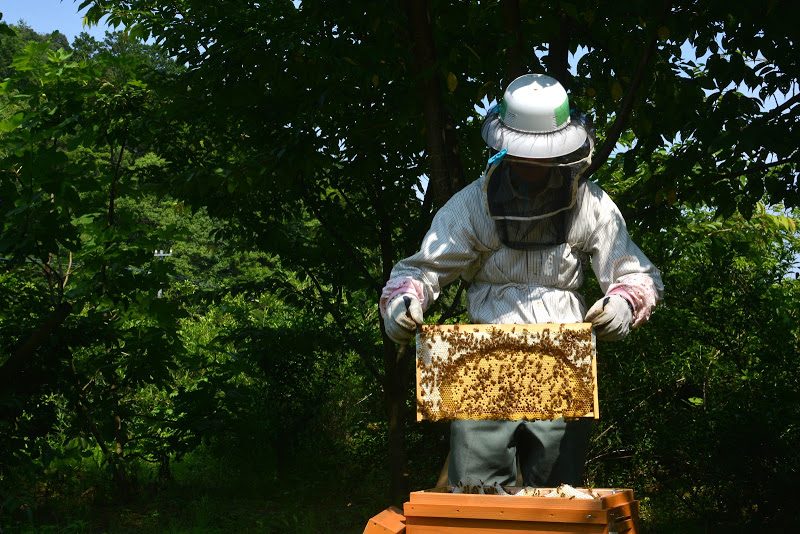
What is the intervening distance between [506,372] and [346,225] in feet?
9.92

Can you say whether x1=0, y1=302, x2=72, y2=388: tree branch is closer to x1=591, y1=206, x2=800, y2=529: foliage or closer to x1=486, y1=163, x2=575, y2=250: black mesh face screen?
x1=486, y1=163, x2=575, y2=250: black mesh face screen

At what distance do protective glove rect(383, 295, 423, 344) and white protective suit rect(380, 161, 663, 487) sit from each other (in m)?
0.05

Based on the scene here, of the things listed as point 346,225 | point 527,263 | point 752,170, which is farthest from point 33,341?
point 752,170

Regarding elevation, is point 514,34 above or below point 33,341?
above

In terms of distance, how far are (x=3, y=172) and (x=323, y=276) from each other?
6.80ft

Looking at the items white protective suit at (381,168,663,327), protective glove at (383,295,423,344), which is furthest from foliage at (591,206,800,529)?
protective glove at (383,295,423,344)

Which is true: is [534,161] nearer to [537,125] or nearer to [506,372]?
[537,125]

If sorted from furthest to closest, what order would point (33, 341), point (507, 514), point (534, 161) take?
point (33, 341) → point (534, 161) → point (507, 514)

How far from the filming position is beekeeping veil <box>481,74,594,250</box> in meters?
2.66

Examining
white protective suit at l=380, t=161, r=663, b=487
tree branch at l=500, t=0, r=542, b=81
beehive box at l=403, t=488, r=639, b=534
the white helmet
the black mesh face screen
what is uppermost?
tree branch at l=500, t=0, r=542, b=81

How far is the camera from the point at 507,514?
2209 millimetres

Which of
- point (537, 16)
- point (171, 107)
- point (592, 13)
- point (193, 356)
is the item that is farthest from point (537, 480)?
point (193, 356)

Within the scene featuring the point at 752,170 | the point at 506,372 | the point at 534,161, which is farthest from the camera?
the point at 752,170

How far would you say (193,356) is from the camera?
618 centimetres
